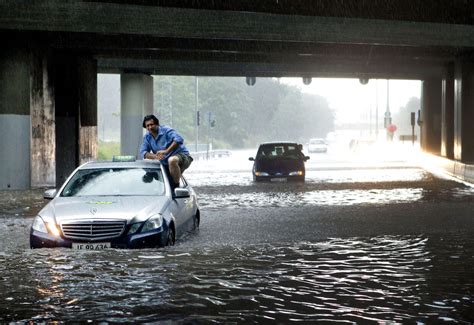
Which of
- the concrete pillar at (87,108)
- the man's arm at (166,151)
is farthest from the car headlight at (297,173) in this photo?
the man's arm at (166,151)

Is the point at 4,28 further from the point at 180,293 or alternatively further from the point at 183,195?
the point at 180,293

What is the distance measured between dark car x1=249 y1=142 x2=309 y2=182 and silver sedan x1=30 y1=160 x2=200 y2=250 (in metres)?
16.7

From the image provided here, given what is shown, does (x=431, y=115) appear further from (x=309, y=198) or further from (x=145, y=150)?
(x=145, y=150)

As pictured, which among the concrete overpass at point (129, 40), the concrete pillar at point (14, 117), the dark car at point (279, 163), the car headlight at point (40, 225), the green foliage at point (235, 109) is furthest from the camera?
the green foliage at point (235, 109)

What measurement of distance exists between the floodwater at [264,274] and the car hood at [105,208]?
448 mm

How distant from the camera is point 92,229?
1013cm

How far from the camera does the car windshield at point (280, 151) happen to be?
29312mm

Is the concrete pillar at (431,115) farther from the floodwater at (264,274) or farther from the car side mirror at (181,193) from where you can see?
the car side mirror at (181,193)

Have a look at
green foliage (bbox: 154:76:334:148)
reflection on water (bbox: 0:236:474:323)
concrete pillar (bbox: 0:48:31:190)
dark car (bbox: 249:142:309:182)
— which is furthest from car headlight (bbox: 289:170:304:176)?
green foliage (bbox: 154:76:334:148)

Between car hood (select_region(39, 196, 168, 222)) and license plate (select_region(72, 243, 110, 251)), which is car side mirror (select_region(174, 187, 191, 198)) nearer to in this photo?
car hood (select_region(39, 196, 168, 222))

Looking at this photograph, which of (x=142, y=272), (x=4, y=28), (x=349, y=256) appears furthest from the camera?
(x=4, y=28)

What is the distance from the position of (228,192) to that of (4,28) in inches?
310

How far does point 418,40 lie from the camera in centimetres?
2644

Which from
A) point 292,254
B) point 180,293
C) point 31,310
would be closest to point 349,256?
point 292,254
